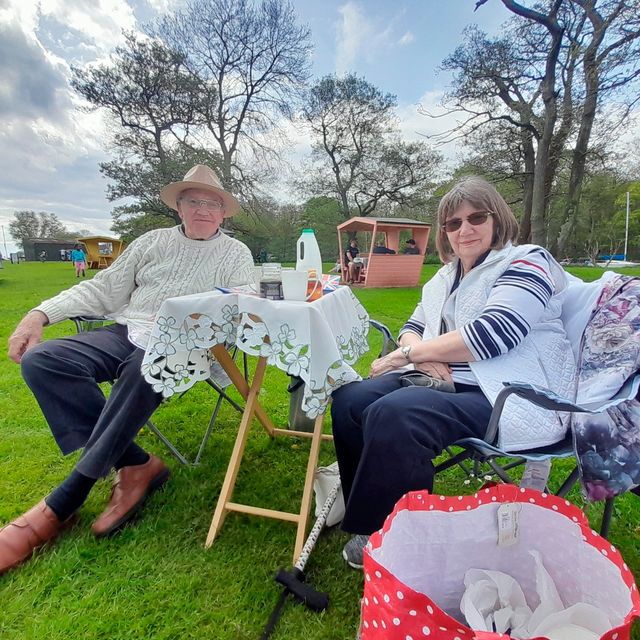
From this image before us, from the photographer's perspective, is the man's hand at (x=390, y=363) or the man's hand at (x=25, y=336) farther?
the man's hand at (x=25, y=336)

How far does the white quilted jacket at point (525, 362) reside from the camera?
3.75ft

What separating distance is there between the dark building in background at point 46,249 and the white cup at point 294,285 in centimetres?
4835

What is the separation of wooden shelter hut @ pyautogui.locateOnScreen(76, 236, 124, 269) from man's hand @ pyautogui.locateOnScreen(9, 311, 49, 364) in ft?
67.7

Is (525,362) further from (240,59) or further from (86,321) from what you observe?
(240,59)

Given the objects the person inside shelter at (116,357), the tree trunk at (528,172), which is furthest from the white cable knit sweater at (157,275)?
the tree trunk at (528,172)

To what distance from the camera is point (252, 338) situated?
1296mm

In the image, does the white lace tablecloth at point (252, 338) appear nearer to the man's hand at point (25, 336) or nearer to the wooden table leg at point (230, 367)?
the wooden table leg at point (230, 367)

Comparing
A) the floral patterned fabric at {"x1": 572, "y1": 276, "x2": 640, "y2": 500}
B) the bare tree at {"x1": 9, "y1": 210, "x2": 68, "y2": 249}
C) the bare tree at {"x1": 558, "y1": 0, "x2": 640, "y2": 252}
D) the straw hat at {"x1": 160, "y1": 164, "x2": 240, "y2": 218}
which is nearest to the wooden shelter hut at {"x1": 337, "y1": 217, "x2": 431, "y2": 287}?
the bare tree at {"x1": 558, "y1": 0, "x2": 640, "y2": 252}

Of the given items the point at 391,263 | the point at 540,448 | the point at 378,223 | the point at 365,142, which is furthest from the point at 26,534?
the point at 365,142

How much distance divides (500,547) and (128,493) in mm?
1363

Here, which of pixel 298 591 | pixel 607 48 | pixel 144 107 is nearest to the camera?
pixel 298 591

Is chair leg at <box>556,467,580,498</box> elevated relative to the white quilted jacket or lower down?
lower down

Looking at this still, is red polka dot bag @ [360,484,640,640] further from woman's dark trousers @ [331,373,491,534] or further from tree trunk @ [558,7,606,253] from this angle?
tree trunk @ [558,7,606,253]

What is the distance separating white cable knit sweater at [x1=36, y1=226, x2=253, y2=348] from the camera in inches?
77.2
